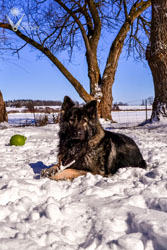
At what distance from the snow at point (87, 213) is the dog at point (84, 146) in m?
0.27

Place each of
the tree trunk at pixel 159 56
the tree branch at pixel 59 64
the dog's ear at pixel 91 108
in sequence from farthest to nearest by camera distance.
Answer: the tree branch at pixel 59 64 → the tree trunk at pixel 159 56 → the dog's ear at pixel 91 108

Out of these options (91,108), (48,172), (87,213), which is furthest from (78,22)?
(87,213)

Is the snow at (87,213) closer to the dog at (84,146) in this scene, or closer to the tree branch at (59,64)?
the dog at (84,146)

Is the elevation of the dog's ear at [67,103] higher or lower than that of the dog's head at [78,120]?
higher

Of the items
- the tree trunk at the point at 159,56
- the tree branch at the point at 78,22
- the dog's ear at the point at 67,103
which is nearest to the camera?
the dog's ear at the point at 67,103

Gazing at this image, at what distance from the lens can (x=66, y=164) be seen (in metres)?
4.06

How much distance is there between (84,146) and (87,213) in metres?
1.76

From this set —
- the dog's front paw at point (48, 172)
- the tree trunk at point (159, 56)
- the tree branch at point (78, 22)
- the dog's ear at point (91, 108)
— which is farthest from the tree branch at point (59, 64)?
the dog's front paw at point (48, 172)

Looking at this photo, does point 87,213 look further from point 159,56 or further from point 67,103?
point 159,56

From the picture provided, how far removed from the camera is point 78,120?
386 centimetres

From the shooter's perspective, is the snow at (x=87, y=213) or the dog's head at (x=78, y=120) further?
the dog's head at (x=78, y=120)

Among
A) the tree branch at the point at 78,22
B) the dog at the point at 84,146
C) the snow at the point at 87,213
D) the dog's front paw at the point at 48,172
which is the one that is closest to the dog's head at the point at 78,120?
the dog at the point at 84,146

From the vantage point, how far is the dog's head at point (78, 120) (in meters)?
3.86

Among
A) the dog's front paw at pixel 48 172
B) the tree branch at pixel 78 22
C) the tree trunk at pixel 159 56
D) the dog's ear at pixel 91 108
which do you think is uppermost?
the tree branch at pixel 78 22
